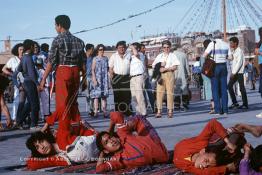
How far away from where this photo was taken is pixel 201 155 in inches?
195

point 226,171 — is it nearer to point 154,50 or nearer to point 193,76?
point 193,76

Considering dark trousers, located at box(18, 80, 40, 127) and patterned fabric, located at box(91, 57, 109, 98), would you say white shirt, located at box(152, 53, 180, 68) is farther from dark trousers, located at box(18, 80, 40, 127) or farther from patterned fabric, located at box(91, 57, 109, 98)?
dark trousers, located at box(18, 80, 40, 127)

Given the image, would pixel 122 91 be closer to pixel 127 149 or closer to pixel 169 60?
pixel 169 60

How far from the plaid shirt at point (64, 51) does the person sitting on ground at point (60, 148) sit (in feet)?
3.82

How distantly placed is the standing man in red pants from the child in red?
206 cm

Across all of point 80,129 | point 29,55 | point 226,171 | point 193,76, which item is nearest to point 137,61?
point 29,55

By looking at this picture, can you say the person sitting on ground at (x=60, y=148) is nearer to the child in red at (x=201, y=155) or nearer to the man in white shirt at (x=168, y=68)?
the child in red at (x=201, y=155)

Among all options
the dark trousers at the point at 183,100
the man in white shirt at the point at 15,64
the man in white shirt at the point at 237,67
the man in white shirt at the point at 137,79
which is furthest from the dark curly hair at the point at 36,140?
the dark trousers at the point at 183,100

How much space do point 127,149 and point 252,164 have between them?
1.34 metres

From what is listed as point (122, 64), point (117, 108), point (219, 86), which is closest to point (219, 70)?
point (219, 86)

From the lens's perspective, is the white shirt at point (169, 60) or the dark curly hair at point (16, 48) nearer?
the dark curly hair at point (16, 48)

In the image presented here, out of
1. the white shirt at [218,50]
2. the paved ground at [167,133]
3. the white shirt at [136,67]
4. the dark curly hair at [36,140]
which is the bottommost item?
the paved ground at [167,133]

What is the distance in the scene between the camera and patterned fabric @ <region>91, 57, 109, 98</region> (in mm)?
12492

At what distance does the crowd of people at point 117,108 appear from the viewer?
16.8 feet
